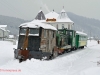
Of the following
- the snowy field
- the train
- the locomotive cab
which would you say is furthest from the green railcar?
the snowy field

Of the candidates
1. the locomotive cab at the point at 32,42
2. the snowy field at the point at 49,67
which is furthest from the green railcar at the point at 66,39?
the snowy field at the point at 49,67

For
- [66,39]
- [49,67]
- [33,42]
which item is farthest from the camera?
[66,39]

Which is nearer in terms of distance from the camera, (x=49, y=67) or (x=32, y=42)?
(x=49, y=67)

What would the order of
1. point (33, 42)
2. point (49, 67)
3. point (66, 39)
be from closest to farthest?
point (49, 67)
point (33, 42)
point (66, 39)

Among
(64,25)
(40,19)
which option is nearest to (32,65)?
(64,25)

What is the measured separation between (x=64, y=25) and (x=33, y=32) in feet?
171

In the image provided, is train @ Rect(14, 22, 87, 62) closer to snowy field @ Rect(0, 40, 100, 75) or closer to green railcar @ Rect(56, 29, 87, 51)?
snowy field @ Rect(0, 40, 100, 75)

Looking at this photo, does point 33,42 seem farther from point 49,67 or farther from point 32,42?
point 49,67

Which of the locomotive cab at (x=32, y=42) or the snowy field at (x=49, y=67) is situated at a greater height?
the locomotive cab at (x=32, y=42)

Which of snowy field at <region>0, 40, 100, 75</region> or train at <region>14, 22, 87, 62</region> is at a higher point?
train at <region>14, 22, 87, 62</region>

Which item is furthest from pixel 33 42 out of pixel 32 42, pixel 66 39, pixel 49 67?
pixel 66 39

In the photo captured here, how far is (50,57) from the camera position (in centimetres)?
1852

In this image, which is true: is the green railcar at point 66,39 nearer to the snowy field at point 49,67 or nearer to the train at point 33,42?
the train at point 33,42

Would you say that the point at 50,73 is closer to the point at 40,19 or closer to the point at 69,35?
the point at 69,35
